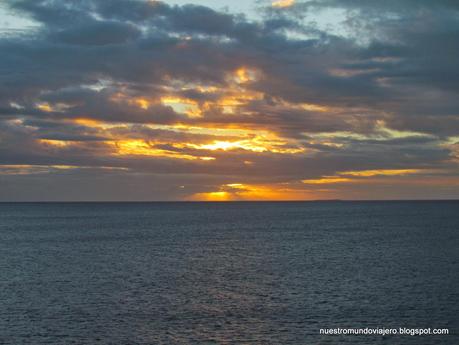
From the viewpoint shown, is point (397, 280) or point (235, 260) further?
point (235, 260)

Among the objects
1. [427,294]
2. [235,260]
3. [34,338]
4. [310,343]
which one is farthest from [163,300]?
[235,260]

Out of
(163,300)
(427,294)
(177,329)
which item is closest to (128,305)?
(163,300)

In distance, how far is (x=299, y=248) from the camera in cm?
11744

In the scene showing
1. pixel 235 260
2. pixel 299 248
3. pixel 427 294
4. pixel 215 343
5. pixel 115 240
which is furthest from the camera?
pixel 115 240

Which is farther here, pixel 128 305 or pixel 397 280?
pixel 397 280

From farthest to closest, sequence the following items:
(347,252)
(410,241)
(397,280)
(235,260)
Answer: (410,241)
(347,252)
(235,260)
(397,280)

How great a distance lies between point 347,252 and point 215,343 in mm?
70057

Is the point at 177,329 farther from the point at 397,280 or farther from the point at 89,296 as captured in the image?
the point at 397,280

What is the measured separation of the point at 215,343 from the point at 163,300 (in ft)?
56.8

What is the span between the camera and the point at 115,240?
5635 inches

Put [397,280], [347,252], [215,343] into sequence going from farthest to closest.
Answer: [347,252]
[397,280]
[215,343]

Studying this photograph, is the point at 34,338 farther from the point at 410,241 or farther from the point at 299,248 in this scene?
the point at 410,241

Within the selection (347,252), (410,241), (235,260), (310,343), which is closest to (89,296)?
(310,343)

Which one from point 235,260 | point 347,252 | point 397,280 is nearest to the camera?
point 397,280
